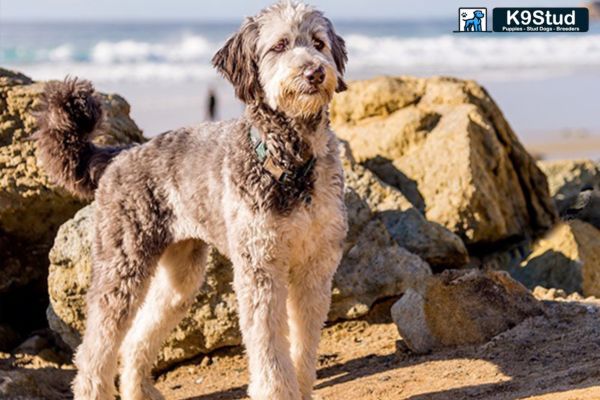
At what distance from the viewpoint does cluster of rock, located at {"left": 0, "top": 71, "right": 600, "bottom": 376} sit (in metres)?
7.85

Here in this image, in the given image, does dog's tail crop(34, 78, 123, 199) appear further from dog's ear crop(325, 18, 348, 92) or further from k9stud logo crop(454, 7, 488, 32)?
k9stud logo crop(454, 7, 488, 32)

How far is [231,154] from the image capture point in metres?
6.33

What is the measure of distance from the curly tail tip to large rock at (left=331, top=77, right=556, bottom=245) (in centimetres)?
370

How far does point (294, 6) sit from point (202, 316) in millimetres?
3174

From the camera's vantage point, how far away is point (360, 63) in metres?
43.5

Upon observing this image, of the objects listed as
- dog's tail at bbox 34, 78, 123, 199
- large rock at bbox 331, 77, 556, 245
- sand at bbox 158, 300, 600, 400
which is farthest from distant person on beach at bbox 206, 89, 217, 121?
dog's tail at bbox 34, 78, 123, 199

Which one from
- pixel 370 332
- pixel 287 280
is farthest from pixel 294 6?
pixel 370 332

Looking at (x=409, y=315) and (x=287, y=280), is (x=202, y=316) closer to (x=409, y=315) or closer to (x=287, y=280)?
(x=409, y=315)

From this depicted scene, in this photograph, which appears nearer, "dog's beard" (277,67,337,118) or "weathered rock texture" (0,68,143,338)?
"dog's beard" (277,67,337,118)

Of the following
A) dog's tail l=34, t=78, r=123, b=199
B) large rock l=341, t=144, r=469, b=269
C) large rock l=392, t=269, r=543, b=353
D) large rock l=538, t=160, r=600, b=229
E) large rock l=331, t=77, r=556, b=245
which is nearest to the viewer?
dog's tail l=34, t=78, r=123, b=199

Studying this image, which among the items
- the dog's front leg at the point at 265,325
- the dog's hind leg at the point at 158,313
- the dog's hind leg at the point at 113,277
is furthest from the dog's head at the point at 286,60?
the dog's hind leg at the point at 158,313

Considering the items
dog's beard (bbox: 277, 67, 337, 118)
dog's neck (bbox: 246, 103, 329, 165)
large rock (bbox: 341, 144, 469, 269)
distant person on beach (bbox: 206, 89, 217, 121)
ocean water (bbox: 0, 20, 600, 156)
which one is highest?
ocean water (bbox: 0, 20, 600, 156)

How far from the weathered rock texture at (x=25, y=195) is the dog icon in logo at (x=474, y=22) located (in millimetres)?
4452

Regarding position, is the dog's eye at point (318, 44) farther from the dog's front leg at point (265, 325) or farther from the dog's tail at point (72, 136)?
the dog's tail at point (72, 136)
